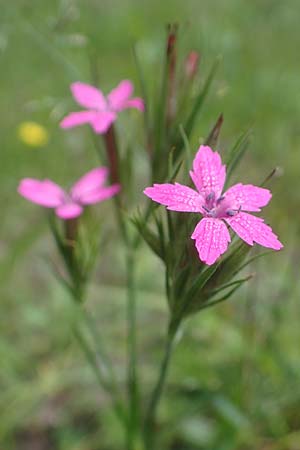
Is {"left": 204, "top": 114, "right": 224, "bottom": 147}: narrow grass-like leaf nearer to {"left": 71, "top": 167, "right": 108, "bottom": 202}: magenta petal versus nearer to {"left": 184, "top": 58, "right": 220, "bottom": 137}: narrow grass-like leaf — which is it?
{"left": 184, "top": 58, "right": 220, "bottom": 137}: narrow grass-like leaf

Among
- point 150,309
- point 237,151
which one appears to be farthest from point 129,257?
point 150,309

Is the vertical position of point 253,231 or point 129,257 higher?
point 253,231

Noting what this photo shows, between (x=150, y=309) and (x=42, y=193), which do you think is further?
(x=150, y=309)

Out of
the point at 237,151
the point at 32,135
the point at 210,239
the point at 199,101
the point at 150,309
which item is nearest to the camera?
the point at 210,239

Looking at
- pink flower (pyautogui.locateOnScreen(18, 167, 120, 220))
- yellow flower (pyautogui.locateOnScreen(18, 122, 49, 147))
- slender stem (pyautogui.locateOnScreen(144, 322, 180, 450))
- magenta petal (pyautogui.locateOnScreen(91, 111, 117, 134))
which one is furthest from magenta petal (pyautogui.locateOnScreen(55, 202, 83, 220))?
yellow flower (pyautogui.locateOnScreen(18, 122, 49, 147))

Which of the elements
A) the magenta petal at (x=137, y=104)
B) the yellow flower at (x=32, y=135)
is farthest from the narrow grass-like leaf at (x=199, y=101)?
the yellow flower at (x=32, y=135)

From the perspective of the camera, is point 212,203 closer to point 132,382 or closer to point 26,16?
point 132,382

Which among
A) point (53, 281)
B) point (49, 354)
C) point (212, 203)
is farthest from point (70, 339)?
point (212, 203)

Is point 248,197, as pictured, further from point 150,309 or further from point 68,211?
point 150,309
